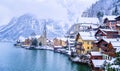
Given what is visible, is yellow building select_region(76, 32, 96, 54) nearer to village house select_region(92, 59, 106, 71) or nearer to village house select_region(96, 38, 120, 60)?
village house select_region(96, 38, 120, 60)

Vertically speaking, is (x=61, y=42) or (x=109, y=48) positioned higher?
(x=61, y=42)

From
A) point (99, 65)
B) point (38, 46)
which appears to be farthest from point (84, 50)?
point (38, 46)

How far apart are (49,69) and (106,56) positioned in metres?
8.77

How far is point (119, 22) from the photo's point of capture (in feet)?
214

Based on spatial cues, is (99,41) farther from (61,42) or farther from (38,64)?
(61,42)

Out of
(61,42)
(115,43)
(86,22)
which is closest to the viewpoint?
(115,43)

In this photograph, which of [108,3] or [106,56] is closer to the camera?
[106,56]

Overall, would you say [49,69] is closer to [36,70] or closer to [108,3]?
[36,70]

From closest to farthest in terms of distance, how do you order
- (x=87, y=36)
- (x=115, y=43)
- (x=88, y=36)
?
(x=115, y=43) → (x=88, y=36) → (x=87, y=36)

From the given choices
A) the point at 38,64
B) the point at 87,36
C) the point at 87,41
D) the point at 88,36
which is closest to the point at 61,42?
the point at 87,36

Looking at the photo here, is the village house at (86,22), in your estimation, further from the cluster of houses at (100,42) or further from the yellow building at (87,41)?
the yellow building at (87,41)

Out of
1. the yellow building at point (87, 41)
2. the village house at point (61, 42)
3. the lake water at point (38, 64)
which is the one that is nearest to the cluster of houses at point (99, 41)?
the yellow building at point (87, 41)

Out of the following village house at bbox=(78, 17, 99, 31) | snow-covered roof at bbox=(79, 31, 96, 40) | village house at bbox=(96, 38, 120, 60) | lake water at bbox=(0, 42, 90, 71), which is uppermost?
village house at bbox=(78, 17, 99, 31)

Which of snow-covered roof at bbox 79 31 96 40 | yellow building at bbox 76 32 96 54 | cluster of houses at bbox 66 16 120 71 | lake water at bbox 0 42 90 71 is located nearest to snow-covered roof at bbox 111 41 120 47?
cluster of houses at bbox 66 16 120 71
